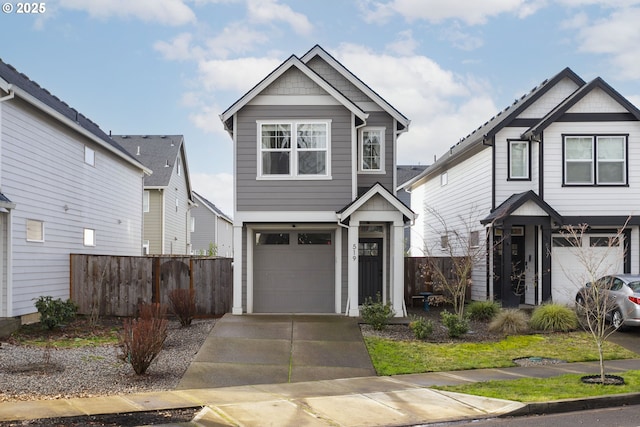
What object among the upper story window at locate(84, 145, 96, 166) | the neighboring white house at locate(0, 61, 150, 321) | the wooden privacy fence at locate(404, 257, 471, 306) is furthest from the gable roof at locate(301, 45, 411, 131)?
the upper story window at locate(84, 145, 96, 166)

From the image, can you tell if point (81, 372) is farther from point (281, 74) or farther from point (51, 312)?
point (281, 74)

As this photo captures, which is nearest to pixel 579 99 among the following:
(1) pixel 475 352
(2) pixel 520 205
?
(2) pixel 520 205

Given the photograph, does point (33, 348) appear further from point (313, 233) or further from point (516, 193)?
point (516, 193)

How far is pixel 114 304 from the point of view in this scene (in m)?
19.4

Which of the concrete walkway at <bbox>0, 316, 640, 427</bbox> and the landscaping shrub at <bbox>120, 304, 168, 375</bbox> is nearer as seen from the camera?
the concrete walkway at <bbox>0, 316, 640, 427</bbox>

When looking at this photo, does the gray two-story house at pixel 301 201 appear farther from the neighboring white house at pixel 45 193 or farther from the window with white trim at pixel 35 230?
the window with white trim at pixel 35 230

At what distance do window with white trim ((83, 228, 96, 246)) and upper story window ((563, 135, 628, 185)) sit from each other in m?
16.1

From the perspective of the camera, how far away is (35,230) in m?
17.6

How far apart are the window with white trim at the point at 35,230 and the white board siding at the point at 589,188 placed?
15636mm

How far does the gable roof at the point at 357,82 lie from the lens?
19.4m

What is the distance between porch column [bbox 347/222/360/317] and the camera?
17.9 meters

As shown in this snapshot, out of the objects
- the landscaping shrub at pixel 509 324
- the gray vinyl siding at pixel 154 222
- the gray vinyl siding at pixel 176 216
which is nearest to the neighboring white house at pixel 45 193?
the gray vinyl siding at pixel 154 222

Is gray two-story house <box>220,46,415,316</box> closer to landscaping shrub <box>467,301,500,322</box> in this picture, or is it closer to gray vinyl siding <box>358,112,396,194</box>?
gray vinyl siding <box>358,112,396,194</box>

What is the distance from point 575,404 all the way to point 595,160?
13437 mm
